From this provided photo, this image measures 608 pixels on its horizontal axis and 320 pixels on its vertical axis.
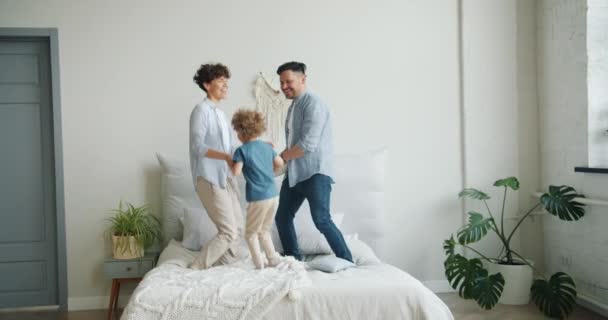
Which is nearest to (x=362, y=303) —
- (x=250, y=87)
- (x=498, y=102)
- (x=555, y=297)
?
(x=555, y=297)

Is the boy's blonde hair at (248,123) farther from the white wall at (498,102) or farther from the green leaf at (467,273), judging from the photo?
the white wall at (498,102)

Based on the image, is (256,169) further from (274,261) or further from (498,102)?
(498,102)

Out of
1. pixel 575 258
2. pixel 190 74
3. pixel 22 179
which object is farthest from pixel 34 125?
pixel 575 258

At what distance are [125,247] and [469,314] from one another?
248cm

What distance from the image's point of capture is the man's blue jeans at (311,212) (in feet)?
12.0

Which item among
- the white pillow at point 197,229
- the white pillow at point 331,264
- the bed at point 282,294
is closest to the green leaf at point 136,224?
the white pillow at point 197,229

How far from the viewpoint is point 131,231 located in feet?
14.4

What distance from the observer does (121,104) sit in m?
4.64

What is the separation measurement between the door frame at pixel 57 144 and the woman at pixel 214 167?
1.48 m

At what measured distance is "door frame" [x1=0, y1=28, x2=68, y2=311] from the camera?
452 centimetres

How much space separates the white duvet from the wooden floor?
1296mm

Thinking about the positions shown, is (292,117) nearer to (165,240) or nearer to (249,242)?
(249,242)

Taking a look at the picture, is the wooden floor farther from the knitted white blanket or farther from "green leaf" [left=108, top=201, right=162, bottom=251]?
the knitted white blanket

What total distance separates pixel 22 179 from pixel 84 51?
110 centimetres
